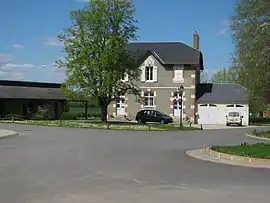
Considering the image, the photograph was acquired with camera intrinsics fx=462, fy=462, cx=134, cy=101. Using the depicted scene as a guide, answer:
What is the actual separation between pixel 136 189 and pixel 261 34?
20587mm

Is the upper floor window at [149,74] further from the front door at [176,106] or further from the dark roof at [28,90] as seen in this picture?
the dark roof at [28,90]

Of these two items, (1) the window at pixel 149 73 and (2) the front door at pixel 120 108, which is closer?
(1) the window at pixel 149 73

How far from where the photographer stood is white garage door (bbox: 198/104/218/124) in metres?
50.4

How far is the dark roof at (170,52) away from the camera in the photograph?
5109 centimetres

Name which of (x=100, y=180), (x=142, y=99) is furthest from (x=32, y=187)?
(x=142, y=99)

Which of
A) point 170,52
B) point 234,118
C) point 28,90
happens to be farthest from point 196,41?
point 28,90

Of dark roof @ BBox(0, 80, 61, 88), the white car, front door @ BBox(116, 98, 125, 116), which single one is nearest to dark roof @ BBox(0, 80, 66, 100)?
dark roof @ BBox(0, 80, 61, 88)

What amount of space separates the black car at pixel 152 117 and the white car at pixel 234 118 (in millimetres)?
5964

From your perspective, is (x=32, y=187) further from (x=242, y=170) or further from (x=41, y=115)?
(x=41, y=115)

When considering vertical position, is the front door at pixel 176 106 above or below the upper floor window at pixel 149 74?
below

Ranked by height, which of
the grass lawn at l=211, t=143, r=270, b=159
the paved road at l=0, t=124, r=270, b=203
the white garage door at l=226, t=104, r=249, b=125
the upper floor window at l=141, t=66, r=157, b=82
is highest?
the upper floor window at l=141, t=66, r=157, b=82

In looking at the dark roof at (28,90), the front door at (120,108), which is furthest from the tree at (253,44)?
the dark roof at (28,90)

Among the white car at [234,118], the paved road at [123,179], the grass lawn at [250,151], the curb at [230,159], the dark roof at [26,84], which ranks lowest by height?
the paved road at [123,179]

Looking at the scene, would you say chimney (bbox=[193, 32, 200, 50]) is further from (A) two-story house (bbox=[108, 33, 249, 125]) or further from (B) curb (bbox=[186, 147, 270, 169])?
(B) curb (bbox=[186, 147, 270, 169])
